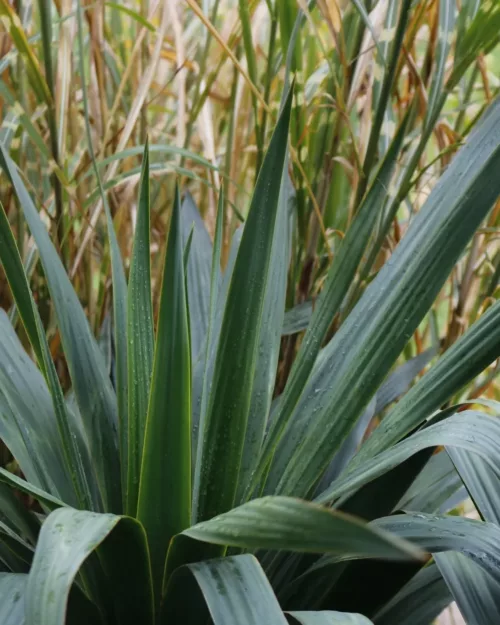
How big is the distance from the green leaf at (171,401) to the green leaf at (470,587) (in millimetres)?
174

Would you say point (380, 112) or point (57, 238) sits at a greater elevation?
point (380, 112)

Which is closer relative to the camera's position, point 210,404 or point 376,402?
point 210,404

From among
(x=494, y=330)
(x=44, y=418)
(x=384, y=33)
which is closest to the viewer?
(x=494, y=330)

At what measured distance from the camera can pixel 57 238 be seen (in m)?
0.80

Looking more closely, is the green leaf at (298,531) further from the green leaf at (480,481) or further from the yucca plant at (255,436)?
the green leaf at (480,481)

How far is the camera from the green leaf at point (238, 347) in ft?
1.59

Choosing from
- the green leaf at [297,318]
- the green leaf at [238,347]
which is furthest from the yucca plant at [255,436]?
the green leaf at [297,318]

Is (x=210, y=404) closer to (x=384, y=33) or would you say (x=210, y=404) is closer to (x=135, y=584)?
(x=135, y=584)

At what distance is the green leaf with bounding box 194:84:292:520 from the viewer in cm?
48

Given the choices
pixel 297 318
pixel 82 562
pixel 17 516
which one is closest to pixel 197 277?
pixel 297 318

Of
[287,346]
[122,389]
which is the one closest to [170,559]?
[122,389]

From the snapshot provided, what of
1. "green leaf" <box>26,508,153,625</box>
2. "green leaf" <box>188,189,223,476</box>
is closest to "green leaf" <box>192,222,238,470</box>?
"green leaf" <box>188,189,223,476</box>

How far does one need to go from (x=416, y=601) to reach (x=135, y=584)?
217 millimetres

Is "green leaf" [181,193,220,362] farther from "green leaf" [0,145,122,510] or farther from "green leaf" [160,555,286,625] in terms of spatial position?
"green leaf" [160,555,286,625]
